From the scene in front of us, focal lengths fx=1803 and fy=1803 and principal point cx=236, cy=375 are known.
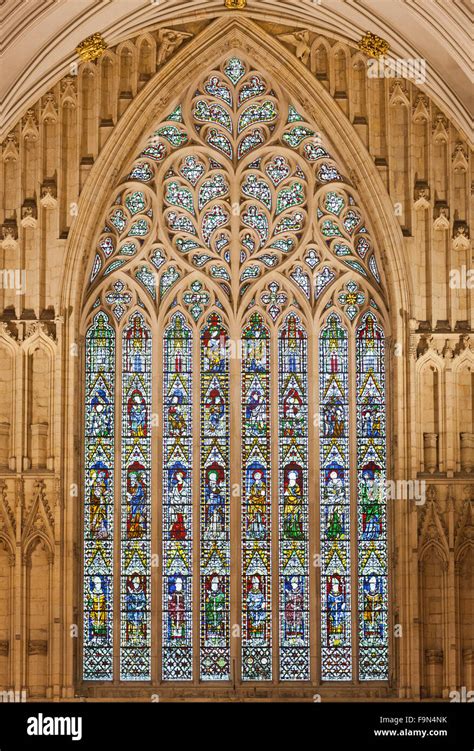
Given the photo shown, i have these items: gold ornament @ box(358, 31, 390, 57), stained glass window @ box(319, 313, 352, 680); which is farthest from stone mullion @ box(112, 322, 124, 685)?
gold ornament @ box(358, 31, 390, 57)

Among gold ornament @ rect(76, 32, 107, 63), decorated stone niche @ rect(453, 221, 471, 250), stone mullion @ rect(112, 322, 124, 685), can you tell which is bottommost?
stone mullion @ rect(112, 322, 124, 685)

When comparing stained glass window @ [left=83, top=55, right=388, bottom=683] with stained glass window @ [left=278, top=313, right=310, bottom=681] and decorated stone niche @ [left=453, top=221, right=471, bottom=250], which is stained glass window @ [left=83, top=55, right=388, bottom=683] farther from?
decorated stone niche @ [left=453, top=221, right=471, bottom=250]

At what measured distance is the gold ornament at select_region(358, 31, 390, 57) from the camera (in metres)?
21.3

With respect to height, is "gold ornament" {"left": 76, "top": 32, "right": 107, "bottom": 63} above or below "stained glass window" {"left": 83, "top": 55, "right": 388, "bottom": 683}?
above

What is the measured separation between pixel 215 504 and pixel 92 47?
5.62 meters

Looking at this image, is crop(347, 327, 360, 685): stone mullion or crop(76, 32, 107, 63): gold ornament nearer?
crop(347, 327, 360, 685): stone mullion

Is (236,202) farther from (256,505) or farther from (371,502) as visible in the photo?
(371,502)

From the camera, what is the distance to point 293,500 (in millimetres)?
21406

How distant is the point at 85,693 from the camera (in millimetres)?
20703

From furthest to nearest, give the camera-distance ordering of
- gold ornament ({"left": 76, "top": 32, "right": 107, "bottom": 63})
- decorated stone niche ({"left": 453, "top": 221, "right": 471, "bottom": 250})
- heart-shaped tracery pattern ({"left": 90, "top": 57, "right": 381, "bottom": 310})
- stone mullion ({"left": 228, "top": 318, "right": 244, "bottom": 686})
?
heart-shaped tracery pattern ({"left": 90, "top": 57, "right": 381, "bottom": 310})
decorated stone niche ({"left": 453, "top": 221, "right": 471, "bottom": 250})
gold ornament ({"left": 76, "top": 32, "right": 107, "bottom": 63})
stone mullion ({"left": 228, "top": 318, "right": 244, "bottom": 686})

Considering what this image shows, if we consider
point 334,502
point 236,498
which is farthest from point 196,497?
point 334,502

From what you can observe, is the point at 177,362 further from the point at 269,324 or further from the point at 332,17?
the point at 332,17

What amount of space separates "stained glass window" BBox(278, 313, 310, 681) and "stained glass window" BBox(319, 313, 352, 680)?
0.20 m

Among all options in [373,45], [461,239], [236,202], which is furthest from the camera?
[236,202]
